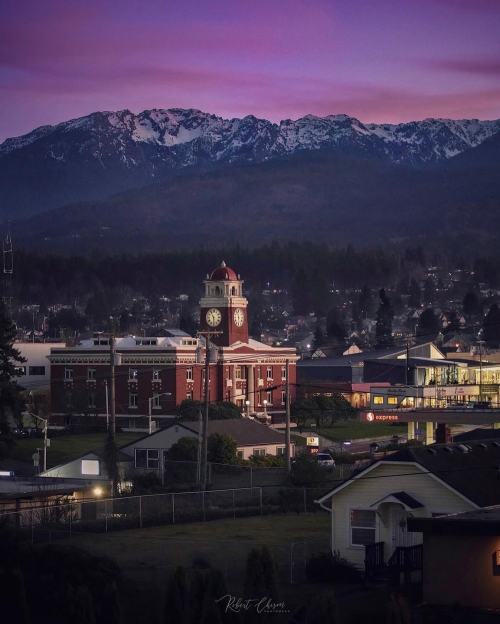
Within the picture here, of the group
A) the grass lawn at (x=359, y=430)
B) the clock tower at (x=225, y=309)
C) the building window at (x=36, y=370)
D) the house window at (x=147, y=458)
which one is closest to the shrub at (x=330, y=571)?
the house window at (x=147, y=458)

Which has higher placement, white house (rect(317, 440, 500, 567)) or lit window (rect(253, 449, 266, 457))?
white house (rect(317, 440, 500, 567))

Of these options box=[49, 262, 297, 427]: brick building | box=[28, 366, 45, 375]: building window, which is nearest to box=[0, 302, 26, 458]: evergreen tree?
box=[49, 262, 297, 427]: brick building

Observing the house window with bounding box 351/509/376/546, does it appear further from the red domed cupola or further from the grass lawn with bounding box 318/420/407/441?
the red domed cupola

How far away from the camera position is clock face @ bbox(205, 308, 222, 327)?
137m

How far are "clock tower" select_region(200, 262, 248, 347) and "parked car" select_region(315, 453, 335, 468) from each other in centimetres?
5305

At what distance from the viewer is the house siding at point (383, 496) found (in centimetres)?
4481

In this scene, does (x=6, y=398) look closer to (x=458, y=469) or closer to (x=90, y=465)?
(x=90, y=465)

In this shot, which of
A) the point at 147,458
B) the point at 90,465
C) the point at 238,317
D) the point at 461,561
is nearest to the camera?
the point at 461,561

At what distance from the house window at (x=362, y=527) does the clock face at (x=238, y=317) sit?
91.7 m

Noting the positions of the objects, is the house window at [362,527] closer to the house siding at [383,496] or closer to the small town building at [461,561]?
the house siding at [383,496]

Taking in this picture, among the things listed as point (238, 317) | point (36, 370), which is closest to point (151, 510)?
point (238, 317)

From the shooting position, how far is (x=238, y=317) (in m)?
138

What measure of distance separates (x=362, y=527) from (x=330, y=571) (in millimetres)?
2169

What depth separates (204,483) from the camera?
214 ft
